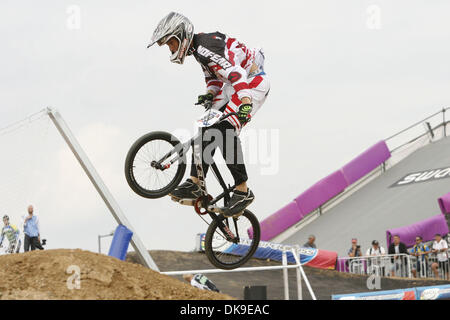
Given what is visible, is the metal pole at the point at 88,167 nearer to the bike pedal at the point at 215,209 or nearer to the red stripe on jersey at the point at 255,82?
the bike pedal at the point at 215,209

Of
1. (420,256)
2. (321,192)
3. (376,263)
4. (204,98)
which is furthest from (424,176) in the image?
(204,98)

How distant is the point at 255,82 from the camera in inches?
368

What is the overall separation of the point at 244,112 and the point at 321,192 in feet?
86.5

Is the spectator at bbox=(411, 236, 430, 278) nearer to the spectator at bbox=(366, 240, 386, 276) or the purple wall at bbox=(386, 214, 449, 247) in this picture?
the spectator at bbox=(366, 240, 386, 276)

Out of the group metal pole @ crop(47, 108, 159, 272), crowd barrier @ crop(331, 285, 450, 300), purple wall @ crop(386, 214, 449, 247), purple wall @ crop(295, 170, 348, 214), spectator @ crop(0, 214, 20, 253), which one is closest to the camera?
metal pole @ crop(47, 108, 159, 272)

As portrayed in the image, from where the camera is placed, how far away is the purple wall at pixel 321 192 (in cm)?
3394

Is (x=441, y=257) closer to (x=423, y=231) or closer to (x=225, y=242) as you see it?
(x=423, y=231)

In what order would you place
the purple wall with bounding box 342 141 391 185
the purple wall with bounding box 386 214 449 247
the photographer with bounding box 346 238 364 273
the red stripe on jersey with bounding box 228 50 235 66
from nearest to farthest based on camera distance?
the red stripe on jersey with bounding box 228 50 235 66 → the photographer with bounding box 346 238 364 273 → the purple wall with bounding box 386 214 449 247 → the purple wall with bounding box 342 141 391 185

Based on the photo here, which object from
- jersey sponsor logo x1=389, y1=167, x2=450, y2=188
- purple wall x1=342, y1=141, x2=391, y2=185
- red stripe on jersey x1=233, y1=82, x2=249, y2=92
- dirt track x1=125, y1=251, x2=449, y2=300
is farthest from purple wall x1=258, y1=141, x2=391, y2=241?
red stripe on jersey x1=233, y1=82, x2=249, y2=92

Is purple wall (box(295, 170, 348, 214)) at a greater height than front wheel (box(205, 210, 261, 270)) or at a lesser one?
greater

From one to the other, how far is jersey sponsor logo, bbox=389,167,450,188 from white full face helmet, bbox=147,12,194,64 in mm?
25961

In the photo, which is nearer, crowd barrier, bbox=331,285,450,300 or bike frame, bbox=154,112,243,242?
bike frame, bbox=154,112,243,242

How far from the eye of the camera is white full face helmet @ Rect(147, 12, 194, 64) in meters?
8.57
